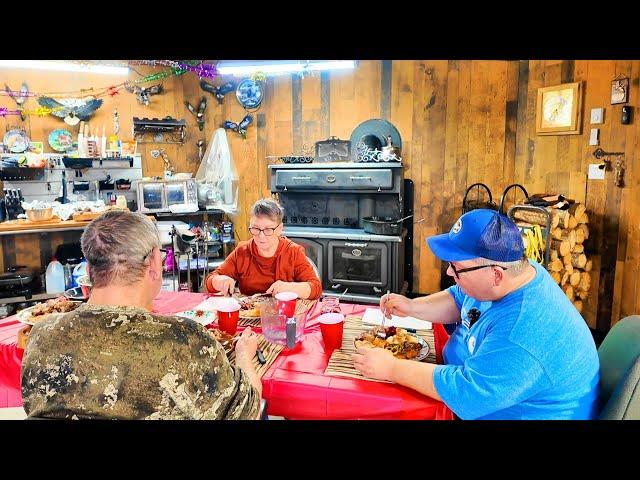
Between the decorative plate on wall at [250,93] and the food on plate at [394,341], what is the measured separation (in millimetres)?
4493

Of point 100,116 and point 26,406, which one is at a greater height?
point 100,116

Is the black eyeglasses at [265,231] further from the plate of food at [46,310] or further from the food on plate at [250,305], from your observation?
the plate of food at [46,310]

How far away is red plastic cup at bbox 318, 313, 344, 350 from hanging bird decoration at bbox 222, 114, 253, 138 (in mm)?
4500

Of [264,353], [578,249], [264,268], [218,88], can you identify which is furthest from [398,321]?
[218,88]

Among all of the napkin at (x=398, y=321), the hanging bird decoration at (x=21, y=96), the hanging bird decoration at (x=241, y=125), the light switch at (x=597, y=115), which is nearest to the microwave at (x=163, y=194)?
the hanging bird decoration at (x=241, y=125)

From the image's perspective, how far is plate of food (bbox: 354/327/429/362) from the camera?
177 cm

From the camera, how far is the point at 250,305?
237cm

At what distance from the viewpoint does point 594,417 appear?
1529 mm

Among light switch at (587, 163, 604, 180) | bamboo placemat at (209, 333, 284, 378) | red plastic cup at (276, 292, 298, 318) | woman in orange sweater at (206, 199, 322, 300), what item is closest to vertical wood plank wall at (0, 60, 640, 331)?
light switch at (587, 163, 604, 180)

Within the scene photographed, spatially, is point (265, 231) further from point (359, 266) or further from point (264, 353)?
point (359, 266)

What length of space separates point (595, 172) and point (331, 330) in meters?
3.34

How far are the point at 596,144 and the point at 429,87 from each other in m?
1.87
